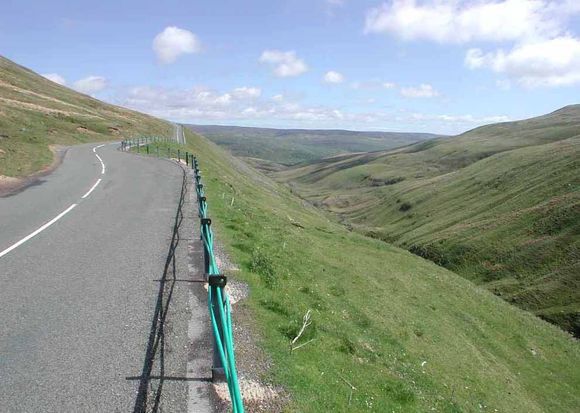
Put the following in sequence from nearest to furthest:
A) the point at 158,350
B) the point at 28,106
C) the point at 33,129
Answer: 1. the point at 158,350
2. the point at 33,129
3. the point at 28,106

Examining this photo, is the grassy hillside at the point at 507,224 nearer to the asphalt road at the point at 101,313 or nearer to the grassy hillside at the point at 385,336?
the grassy hillside at the point at 385,336

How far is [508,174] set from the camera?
10219 centimetres

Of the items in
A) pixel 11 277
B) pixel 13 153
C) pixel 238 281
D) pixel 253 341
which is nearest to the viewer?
pixel 253 341

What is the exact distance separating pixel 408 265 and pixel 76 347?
122ft

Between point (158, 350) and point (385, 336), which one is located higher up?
point (158, 350)

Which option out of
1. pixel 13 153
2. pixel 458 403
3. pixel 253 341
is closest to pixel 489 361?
pixel 458 403

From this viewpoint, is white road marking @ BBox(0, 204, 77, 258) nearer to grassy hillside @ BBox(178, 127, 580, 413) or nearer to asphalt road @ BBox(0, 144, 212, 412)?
asphalt road @ BBox(0, 144, 212, 412)

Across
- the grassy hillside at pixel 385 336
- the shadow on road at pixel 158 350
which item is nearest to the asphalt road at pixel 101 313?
the shadow on road at pixel 158 350

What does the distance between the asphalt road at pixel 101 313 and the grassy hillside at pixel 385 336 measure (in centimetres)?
168

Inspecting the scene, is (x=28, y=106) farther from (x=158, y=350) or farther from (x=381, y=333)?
(x=158, y=350)

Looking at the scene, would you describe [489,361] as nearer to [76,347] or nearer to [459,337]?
[459,337]

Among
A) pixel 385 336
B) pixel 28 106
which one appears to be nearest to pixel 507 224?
pixel 385 336

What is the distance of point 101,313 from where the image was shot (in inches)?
390

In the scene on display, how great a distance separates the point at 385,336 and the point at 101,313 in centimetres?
1194
